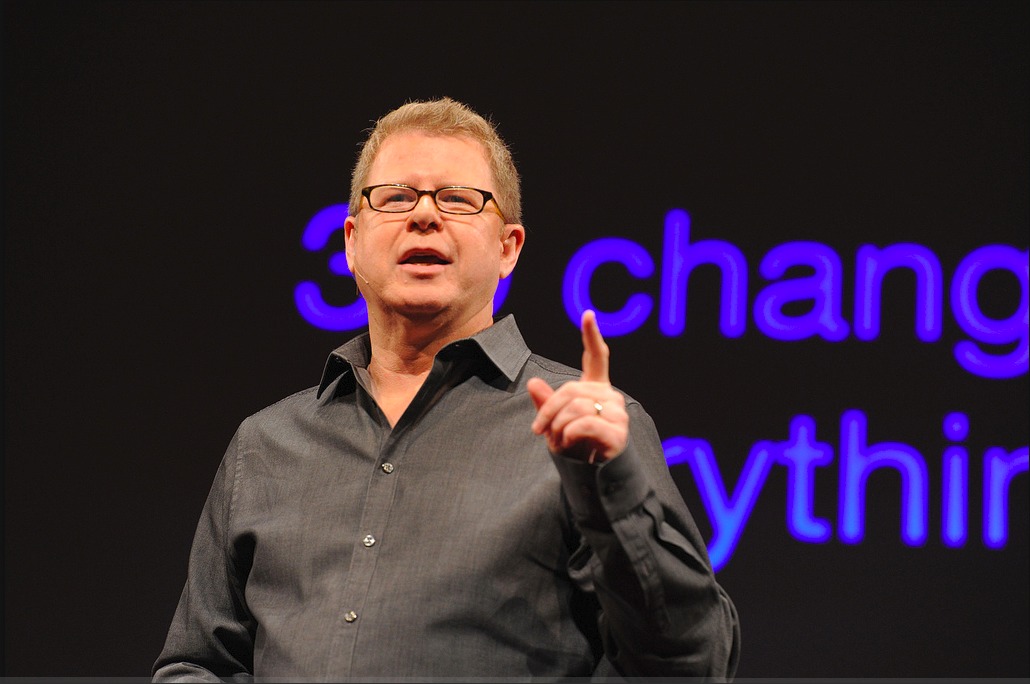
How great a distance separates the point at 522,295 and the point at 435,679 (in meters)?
2.31

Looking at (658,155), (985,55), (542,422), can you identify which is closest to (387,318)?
(542,422)

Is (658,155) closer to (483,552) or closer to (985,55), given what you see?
(985,55)

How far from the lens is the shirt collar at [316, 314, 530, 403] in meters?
1.77

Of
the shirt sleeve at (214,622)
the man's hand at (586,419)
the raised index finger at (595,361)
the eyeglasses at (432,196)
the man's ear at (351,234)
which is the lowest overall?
the shirt sleeve at (214,622)

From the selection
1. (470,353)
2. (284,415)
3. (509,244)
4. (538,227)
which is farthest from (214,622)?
(538,227)

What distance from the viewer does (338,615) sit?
1.56 metres

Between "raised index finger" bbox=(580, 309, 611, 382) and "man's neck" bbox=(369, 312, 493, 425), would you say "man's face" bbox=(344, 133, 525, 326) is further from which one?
"raised index finger" bbox=(580, 309, 611, 382)

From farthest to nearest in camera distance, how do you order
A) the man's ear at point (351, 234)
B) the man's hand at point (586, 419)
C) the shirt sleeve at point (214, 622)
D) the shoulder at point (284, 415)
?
the man's ear at point (351, 234) → the shoulder at point (284, 415) → the shirt sleeve at point (214, 622) → the man's hand at point (586, 419)

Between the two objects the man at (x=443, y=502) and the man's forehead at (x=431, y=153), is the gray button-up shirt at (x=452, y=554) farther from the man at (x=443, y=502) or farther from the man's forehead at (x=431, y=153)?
the man's forehead at (x=431, y=153)

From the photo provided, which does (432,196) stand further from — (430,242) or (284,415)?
(284,415)

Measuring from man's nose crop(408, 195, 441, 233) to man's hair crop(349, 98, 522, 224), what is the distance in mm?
139

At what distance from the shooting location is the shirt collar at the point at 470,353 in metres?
1.77

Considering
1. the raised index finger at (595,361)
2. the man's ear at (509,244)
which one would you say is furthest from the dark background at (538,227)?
the raised index finger at (595,361)

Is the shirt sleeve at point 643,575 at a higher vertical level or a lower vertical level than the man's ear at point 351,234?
lower
